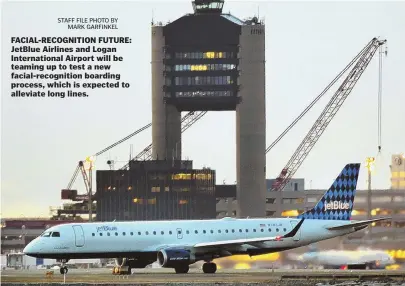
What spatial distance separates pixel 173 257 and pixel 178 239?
8.60 ft

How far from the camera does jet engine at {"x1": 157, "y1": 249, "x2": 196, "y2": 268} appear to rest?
99.1m

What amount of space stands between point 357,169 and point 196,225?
1754 cm

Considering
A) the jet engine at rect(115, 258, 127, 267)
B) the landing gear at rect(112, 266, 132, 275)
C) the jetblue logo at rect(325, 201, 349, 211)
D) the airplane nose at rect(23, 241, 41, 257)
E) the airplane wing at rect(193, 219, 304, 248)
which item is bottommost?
the landing gear at rect(112, 266, 132, 275)

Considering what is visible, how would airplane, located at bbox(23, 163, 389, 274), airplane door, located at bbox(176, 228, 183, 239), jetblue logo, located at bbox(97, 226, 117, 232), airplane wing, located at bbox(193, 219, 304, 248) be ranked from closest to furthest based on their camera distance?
airplane, located at bbox(23, 163, 389, 274)
jetblue logo, located at bbox(97, 226, 117, 232)
airplane wing, located at bbox(193, 219, 304, 248)
airplane door, located at bbox(176, 228, 183, 239)

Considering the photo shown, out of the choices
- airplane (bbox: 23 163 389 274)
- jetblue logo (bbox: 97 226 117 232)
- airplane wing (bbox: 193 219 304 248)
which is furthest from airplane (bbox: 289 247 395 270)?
jetblue logo (bbox: 97 226 117 232)

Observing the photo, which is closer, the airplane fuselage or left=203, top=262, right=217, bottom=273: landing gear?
the airplane fuselage

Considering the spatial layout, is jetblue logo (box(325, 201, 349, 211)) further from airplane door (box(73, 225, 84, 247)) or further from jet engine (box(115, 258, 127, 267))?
airplane door (box(73, 225, 84, 247))

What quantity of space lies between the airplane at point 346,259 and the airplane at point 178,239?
2167mm

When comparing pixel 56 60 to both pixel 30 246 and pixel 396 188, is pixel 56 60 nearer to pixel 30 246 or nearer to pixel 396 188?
pixel 30 246

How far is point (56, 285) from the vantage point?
3221 inches

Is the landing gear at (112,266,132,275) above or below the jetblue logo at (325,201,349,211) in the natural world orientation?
below

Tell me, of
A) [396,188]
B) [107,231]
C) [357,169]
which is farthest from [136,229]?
[396,188]

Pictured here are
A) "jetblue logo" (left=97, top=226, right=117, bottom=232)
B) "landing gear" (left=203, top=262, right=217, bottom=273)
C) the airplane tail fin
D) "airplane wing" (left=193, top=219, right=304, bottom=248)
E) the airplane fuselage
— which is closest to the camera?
the airplane fuselage

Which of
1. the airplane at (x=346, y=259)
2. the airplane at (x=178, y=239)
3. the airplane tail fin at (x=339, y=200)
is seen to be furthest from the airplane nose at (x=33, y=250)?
the airplane at (x=346, y=259)
